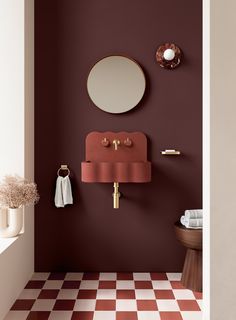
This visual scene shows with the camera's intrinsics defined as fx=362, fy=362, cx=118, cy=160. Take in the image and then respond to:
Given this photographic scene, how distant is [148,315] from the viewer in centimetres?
250

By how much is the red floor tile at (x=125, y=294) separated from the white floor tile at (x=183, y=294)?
340mm

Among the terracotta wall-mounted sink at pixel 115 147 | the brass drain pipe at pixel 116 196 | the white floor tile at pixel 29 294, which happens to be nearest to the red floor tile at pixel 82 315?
the white floor tile at pixel 29 294

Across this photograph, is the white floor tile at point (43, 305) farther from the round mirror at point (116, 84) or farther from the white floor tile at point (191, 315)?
the round mirror at point (116, 84)

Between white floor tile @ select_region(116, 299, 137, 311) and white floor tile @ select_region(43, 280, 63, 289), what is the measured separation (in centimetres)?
60

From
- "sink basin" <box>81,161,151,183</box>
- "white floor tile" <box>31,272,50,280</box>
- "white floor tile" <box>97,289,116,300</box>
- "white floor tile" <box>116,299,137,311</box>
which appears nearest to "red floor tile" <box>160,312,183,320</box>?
"white floor tile" <box>116,299,137,311</box>

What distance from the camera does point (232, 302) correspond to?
6.55 feet

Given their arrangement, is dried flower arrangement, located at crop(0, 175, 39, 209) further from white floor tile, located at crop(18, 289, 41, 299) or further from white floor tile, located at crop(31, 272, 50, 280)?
white floor tile, located at crop(31, 272, 50, 280)

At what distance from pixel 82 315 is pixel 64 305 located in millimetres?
218

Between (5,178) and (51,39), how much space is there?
56.4 inches

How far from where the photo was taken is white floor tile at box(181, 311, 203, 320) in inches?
96.6

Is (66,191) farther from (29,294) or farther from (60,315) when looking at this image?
(60,315)

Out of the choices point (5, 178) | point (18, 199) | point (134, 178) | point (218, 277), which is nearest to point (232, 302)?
point (218, 277)

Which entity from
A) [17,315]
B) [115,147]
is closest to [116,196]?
[115,147]

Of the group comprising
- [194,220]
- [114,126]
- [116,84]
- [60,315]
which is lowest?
[60,315]
